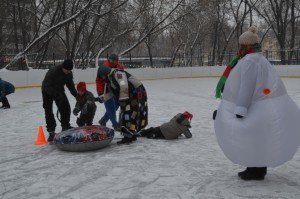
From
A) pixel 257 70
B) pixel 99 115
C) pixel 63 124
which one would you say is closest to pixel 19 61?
pixel 99 115

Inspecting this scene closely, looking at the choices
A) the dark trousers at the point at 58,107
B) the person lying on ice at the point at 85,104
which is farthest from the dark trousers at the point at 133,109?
the dark trousers at the point at 58,107

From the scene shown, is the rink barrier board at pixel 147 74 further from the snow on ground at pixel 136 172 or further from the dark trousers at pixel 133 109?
the dark trousers at pixel 133 109

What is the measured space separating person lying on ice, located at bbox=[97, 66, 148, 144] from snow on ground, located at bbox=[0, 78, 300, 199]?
0.93 ft

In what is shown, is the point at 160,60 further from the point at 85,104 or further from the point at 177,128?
the point at 177,128

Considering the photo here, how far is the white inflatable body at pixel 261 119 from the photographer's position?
12.6 feet

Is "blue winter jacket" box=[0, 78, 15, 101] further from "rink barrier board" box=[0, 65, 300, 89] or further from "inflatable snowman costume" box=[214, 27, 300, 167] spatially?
"inflatable snowman costume" box=[214, 27, 300, 167]

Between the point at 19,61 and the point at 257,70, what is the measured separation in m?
18.4

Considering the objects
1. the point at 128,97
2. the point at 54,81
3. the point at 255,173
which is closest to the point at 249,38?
the point at 255,173

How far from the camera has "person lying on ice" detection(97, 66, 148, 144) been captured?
19.7ft

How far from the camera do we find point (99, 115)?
981 centimetres

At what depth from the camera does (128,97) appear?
20.0 feet

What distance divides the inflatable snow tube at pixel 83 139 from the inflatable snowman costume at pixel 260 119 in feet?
7.73

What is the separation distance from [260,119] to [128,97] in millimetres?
2597

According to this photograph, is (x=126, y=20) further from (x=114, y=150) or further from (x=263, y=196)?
(x=263, y=196)
